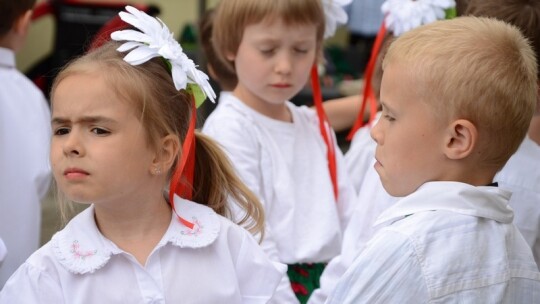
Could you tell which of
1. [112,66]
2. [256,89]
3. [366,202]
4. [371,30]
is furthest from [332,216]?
[371,30]

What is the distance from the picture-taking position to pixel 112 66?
7.52 feet

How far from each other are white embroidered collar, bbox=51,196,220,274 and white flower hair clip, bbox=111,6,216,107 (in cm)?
30

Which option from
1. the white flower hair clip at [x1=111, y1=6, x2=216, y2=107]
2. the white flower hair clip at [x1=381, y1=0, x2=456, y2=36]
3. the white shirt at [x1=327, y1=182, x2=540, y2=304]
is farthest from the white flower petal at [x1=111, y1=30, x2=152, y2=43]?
the white flower hair clip at [x1=381, y1=0, x2=456, y2=36]

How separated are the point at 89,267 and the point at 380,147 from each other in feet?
2.33

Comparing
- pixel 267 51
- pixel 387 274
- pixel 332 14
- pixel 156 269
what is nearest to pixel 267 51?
pixel 267 51

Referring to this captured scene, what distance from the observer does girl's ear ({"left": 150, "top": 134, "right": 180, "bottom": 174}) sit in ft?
7.66

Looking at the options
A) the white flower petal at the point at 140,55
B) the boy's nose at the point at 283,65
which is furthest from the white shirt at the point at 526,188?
the white flower petal at the point at 140,55

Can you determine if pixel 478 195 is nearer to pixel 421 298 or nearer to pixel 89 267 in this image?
pixel 421 298

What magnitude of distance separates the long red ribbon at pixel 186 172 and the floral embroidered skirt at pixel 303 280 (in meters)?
0.72

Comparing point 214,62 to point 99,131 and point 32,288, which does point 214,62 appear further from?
point 32,288

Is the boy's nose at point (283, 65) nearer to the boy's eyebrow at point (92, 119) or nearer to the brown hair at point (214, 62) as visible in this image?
the brown hair at point (214, 62)

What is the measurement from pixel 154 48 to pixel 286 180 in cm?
101

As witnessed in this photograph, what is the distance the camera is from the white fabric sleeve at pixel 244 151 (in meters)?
3.01

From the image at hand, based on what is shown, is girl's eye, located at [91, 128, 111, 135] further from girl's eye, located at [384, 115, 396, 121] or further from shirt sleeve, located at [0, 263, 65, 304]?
girl's eye, located at [384, 115, 396, 121]
